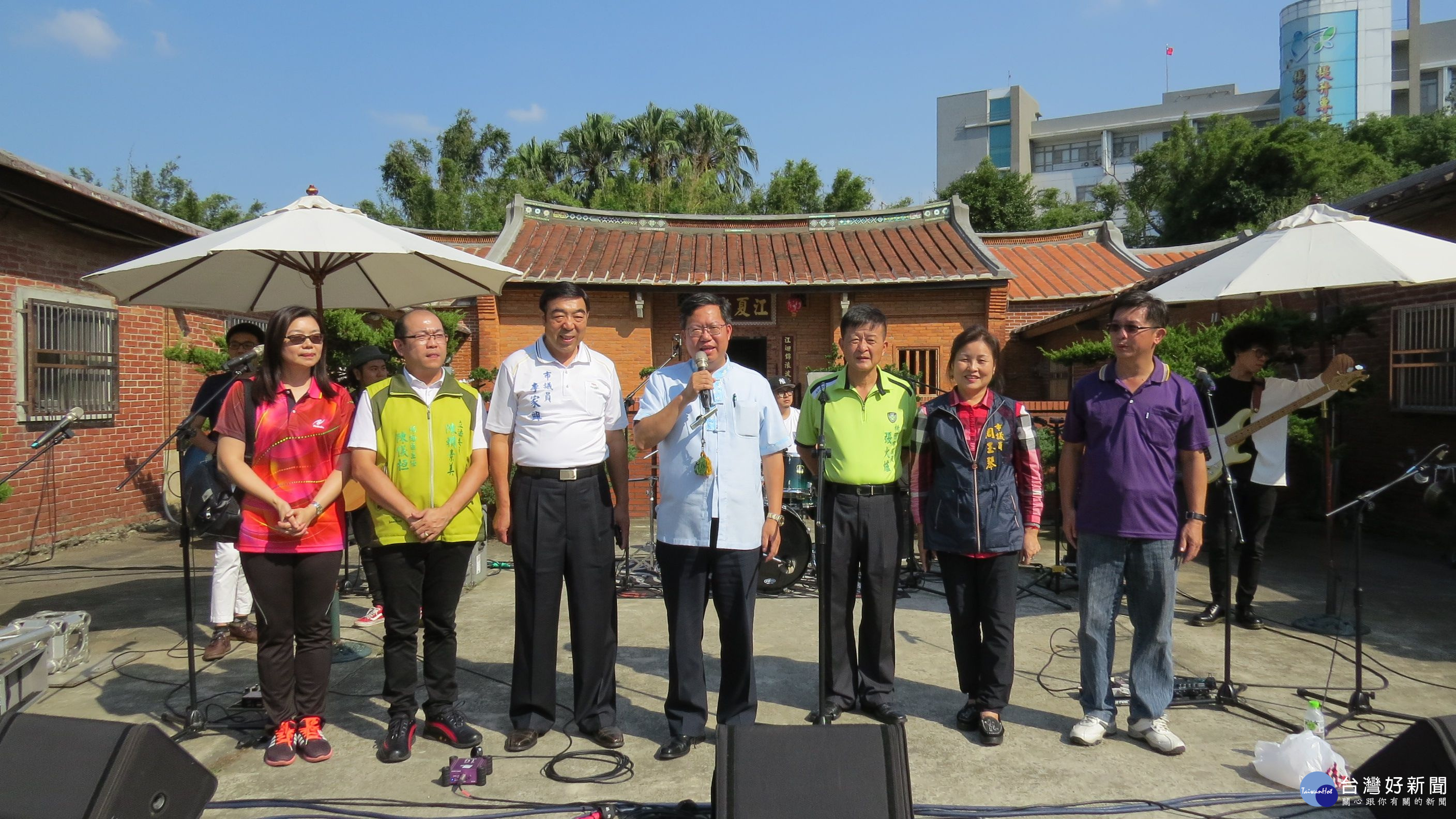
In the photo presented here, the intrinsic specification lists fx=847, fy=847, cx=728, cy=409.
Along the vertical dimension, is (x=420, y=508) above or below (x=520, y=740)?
above

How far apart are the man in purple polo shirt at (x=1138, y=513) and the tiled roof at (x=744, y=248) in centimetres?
979

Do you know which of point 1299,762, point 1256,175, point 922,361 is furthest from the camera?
point 1256,175

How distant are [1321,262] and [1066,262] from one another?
1180cm

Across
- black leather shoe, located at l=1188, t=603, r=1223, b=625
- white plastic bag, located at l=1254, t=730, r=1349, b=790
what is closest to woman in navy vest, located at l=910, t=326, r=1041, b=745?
white plastic bag, located at l=1254, t=730, r=1349, b=790

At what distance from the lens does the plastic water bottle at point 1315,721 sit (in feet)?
11.6

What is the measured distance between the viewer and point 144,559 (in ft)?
27.6

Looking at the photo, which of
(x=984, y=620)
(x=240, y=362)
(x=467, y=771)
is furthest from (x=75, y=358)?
(x=984, y=620)

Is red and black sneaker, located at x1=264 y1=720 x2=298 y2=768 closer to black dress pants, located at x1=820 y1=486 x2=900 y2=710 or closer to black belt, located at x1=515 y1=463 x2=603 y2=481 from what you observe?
black belt, located at x1=515 y1=463 x2=603 y2=481

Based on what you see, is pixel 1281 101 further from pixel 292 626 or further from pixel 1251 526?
pixel 292 626

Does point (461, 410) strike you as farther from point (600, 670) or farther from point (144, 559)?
point (144, 559)

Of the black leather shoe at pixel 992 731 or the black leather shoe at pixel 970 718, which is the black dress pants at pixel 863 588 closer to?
the black leather shoe at pixel 970 718

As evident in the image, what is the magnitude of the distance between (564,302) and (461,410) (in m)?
0.69

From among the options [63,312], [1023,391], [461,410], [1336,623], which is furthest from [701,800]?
[1023,391]

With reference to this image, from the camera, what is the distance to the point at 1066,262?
16.3 meters
